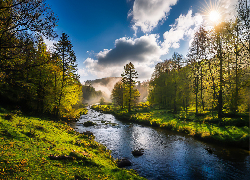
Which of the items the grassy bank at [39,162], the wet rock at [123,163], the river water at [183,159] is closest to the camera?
the grassy bank at [39,162]

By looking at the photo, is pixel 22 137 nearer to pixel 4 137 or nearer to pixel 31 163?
pixel 4 137

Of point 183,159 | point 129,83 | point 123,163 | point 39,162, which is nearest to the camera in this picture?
point 39,162

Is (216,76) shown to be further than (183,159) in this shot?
Yes

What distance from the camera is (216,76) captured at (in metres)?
21.0

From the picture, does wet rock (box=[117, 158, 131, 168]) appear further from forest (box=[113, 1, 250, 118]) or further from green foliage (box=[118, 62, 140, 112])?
green foliage (box=[118, 62, 140, 112])

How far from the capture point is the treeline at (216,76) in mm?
13813

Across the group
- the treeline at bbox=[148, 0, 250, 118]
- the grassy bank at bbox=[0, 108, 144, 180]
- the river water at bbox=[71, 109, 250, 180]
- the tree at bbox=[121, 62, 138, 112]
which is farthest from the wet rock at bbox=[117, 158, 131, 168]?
the tree at bbox=[121, 62, 138, 112]

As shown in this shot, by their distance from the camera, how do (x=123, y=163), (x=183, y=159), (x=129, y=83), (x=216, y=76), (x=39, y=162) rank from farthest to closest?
(x=129, y=83), (x=216, y=76), (x=183, y=159), (x=123, y=163), (x=39, y=162)

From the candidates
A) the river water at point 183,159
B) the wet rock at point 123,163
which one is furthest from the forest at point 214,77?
the wet rock at point 123,163

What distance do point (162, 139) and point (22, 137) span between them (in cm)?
1838

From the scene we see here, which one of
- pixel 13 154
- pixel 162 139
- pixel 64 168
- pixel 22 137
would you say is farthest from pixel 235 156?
pixel 22 137

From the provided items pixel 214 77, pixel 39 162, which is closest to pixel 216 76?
pixel 214 77

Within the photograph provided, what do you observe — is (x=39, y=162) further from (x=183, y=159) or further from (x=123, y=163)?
(x=183, y=159)

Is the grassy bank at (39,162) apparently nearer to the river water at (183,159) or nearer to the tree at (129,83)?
the river water at (183,159)
